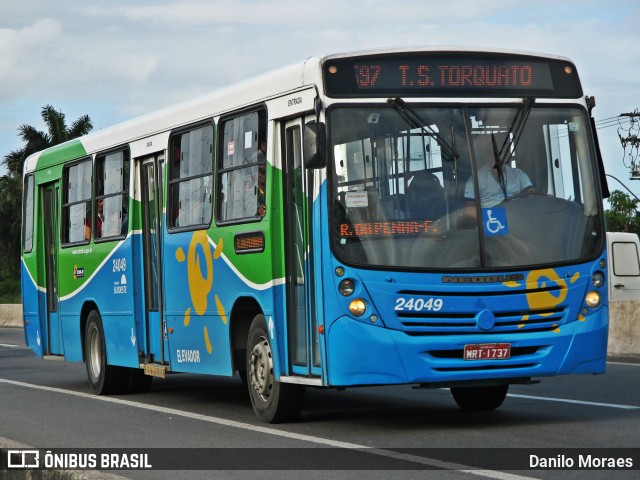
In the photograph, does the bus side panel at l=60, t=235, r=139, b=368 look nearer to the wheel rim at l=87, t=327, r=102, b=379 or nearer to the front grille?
the wheel rim at l=87, t=327, r=102, b=379

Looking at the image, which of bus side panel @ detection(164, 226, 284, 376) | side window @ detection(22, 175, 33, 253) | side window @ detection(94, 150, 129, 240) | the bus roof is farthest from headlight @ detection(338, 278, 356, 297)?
side window @ detection(22, 175, 33, 253)

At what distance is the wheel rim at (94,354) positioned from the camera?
16953 millimetres

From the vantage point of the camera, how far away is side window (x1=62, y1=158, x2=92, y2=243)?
17406 mm

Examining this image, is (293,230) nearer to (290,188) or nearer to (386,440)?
(290,188)

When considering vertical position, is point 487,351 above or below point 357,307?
below

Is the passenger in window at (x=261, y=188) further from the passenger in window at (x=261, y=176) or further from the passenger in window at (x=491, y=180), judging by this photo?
the passenger in window at (x=491, y=180)

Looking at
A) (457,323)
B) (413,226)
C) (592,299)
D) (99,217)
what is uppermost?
(99,217)

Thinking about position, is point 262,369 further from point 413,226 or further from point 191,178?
point 191,178

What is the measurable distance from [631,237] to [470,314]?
1663cm

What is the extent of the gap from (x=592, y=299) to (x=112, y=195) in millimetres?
7292

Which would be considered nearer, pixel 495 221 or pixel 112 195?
pixel 495 221

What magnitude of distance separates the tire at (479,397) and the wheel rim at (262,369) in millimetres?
1944

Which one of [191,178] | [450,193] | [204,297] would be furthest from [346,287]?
[191,178]

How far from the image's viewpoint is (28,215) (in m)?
19.9
